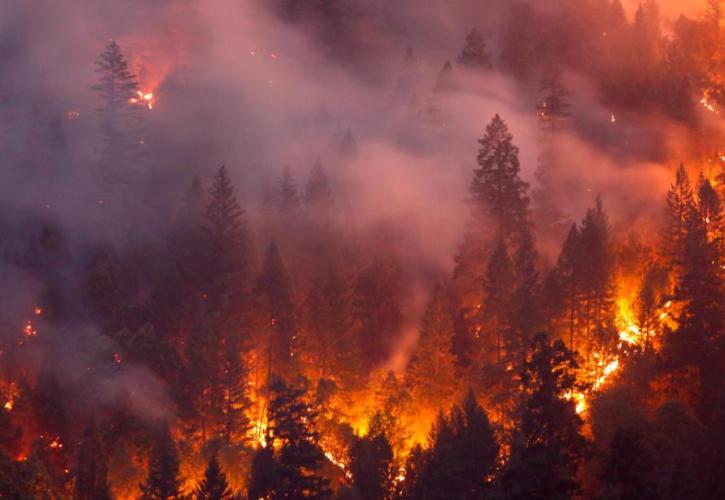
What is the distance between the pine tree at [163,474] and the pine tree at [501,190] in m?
29.7

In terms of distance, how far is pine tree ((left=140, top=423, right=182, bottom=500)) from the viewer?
145ft

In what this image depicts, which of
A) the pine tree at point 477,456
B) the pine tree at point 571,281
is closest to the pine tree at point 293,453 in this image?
the pine tree at point 477,456

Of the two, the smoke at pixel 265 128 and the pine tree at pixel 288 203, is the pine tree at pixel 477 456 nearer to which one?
the smoke at pixel 265 128

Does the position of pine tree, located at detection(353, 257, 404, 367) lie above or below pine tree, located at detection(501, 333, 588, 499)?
above

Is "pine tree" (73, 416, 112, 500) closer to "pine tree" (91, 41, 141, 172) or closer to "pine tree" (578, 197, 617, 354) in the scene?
"pine tree" (578, 197, 617, 354)

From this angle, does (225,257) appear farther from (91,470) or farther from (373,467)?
(373,467)

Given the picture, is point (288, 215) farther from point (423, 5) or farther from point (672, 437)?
point (423, 5)

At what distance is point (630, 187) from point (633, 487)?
1824 inches

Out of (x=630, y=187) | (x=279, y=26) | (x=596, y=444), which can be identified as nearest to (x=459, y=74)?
(x=630, y=187)

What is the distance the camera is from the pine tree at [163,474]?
145 ft

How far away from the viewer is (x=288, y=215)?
67.6 meters

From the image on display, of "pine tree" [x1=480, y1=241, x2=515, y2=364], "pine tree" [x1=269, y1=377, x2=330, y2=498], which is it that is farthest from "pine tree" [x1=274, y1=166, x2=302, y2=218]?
"pine tree" [x1=269, y1=377, x2=330, y2=498]

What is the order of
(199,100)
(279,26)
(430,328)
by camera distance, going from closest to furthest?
(430,328), (199,100), (279,26)

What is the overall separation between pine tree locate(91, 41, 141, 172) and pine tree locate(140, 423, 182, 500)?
4237 cm
